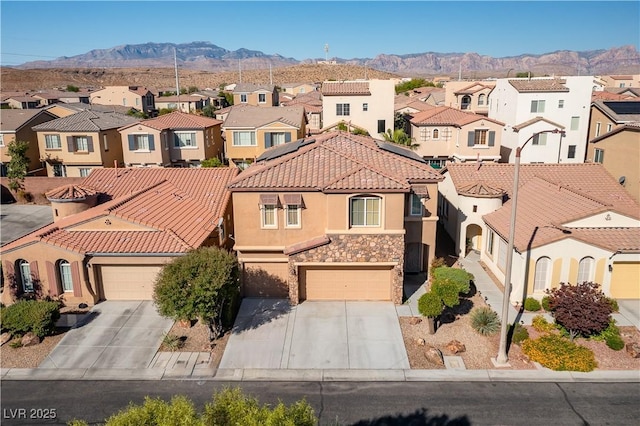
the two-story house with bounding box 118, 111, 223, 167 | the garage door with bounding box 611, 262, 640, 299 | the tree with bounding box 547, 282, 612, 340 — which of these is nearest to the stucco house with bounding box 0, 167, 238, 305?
the tree with bounding box 547, 282, 612, 340

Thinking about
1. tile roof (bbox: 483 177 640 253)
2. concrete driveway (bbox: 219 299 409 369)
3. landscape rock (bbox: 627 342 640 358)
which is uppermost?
tile roof (bbox: 483 177 640 253)

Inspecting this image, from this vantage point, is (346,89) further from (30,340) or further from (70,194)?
(30,340)

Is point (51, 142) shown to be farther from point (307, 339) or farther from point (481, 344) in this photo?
point (481, 344)

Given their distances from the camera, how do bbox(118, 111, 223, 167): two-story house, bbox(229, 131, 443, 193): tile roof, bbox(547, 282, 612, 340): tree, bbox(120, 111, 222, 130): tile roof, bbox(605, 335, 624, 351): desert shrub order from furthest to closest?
bbox(120, 111, 222, 130): tile roof < bbox(118, 111, 223, 167): two-story house < bbox(229, 131, 443, 193): tile roof < bbox(547, 282, 612, 340): tree < bbox(605, 335, 624, 351): desert shrub

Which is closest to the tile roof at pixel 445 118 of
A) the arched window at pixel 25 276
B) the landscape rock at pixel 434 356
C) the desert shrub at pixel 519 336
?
the desert shrub at pixel 519 336

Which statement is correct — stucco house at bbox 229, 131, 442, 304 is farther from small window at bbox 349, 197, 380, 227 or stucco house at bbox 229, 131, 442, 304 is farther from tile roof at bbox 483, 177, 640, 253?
tile roof at bbox 483, 177, 640, 253

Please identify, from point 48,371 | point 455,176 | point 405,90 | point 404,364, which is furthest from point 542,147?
point 405,90

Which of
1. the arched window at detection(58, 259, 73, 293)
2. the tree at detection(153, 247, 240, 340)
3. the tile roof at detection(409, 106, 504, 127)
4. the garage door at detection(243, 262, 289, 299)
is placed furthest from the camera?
the tile roof at detection(409, 106, 504, 127)

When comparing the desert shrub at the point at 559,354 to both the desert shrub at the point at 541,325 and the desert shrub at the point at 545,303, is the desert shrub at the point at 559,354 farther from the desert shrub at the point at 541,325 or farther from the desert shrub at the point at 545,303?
the desert shrub at the point at 545,303
